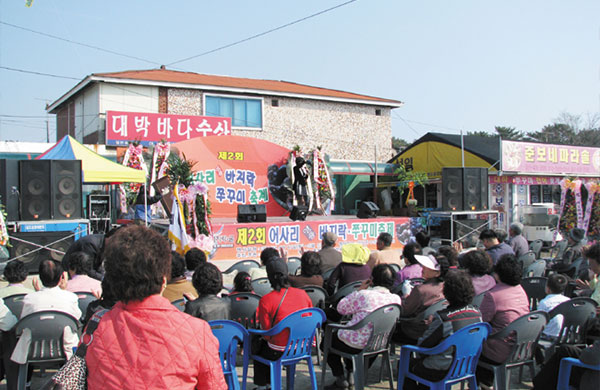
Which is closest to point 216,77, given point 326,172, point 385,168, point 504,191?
point 385,168

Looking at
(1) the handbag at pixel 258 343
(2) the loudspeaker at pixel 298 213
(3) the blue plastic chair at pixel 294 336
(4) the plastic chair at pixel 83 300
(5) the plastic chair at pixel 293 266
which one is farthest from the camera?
(2) the loudspeaker at pixel 298 213

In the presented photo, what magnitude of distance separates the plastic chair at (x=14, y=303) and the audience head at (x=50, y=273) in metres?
0.28

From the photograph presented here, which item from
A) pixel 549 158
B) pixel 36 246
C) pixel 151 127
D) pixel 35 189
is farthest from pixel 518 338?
pixel 151 127

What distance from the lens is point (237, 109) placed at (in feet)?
67.7

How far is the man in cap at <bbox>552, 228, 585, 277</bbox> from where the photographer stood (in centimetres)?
555

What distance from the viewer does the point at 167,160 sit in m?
12.5

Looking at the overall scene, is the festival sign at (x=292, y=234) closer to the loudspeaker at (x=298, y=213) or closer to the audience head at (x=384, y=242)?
the loudspeaker at (x=298, y=213)

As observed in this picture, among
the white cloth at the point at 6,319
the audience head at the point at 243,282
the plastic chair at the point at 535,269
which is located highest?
the audience head at the point at 243,282

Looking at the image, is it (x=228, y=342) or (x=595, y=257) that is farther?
(x=595, y=257)

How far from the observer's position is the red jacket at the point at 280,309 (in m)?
3.31

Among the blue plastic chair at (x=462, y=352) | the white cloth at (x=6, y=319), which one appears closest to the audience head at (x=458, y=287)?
the blue plastic chair at (x=462, y=352)

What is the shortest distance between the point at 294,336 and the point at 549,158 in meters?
15.8

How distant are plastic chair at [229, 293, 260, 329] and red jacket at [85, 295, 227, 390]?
7.25ft

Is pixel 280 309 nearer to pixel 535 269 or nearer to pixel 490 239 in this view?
pixel 490 239
